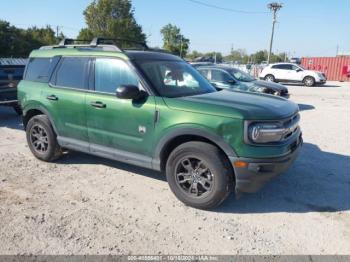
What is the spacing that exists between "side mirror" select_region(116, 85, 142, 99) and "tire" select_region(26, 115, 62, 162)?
188cm

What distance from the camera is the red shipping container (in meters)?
31.2

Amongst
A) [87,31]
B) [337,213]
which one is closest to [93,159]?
[337,213]

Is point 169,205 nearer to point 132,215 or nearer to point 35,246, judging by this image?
point 132,215

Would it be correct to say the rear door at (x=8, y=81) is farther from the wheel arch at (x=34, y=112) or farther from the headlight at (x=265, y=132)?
the headlight at (x=265, y=132)

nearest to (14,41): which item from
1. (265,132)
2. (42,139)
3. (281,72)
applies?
(281,72)

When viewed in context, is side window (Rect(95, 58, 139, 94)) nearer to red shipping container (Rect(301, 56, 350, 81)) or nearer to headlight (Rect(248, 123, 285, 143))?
headlight (Rect(248, 123, 285, 143))

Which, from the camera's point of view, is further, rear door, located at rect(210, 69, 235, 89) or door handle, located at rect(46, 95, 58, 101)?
rear door, located at rect(210, 69, 235, 89)

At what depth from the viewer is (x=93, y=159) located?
236 inches

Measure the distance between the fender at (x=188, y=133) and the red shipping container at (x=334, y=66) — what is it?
3122cm

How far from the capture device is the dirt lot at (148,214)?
3.42 m

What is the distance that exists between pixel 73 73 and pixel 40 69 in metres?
0.89

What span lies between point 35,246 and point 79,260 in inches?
20.9

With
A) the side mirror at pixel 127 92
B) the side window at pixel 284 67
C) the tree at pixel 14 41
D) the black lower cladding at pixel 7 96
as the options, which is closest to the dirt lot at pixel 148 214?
the side mirror at pixel 127 92

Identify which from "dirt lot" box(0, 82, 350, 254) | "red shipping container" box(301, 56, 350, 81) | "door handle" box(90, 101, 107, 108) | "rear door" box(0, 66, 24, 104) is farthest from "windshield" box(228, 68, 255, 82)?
"red shipping container" box(301, 56, 350, 81)
